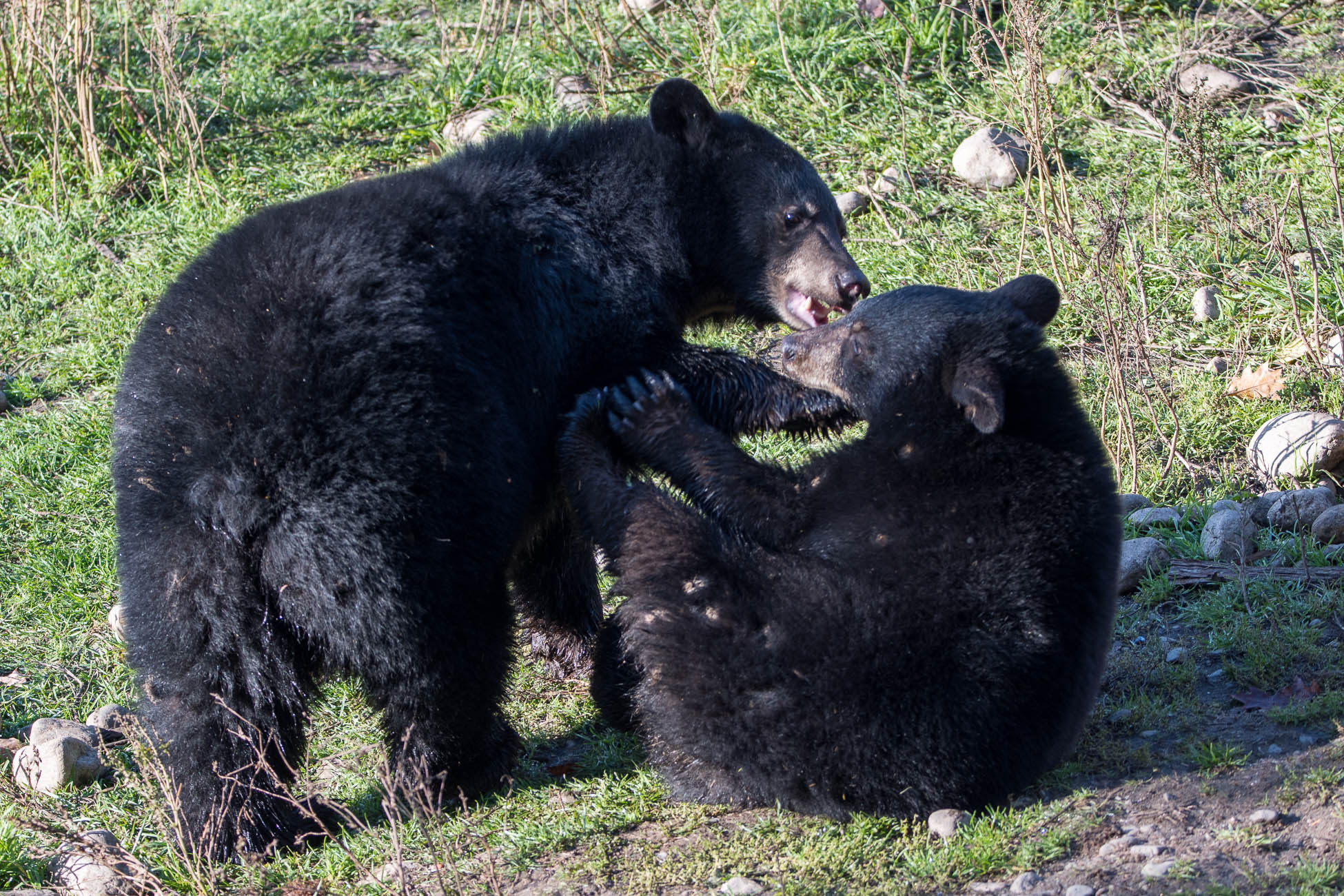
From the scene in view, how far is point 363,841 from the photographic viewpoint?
4.64 metres

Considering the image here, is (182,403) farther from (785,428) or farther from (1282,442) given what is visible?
(1282,442)

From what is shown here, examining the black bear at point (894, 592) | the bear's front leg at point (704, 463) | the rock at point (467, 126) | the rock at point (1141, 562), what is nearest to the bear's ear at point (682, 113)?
the bear's front leg at point (704, 463)

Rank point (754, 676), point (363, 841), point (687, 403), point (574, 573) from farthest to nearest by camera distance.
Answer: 1. point (574, 573)
2. point (687, 403)
3. point (363, 841)
4. point (754, 676)

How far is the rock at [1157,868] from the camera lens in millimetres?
3795

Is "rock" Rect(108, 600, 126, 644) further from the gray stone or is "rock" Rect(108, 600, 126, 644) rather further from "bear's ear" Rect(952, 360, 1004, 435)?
the gray stone

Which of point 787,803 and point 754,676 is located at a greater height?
point 754,676

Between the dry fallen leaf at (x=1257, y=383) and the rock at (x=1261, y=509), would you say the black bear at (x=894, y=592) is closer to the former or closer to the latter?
the rock at (x=1261, y=509)

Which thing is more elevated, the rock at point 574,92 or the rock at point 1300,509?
the rock at point 574,92

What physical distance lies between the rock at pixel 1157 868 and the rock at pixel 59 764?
3.83m

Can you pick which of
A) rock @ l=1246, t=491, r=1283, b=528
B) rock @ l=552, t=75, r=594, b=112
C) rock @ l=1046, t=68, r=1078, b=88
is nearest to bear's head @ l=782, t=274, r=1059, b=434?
rock @ l=1246, t=491, r=1283, b=528

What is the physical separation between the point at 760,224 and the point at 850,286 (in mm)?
493

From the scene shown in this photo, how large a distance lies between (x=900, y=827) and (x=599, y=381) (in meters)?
2.05

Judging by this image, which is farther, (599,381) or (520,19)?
(520,19)

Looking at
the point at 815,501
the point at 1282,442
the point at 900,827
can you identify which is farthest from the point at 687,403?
the point at 1282,442
